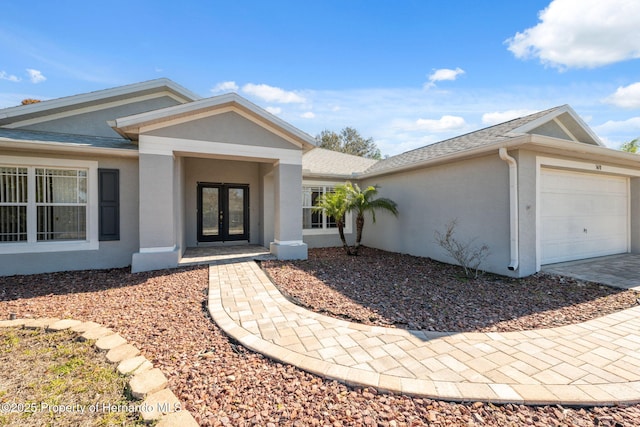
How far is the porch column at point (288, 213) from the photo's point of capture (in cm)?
880

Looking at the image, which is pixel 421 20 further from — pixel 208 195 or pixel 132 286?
pixel 132 286

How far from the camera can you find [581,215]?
8344 mm

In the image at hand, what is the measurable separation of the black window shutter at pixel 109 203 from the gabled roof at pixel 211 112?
4.19ft

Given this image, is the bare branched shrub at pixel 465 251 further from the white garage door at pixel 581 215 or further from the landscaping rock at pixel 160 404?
the landscaping rock at pixel 160 404

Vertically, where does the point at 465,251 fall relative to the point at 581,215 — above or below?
below

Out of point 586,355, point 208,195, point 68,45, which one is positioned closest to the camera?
point 586,355

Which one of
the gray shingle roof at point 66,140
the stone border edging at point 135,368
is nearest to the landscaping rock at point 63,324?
the stone border edging at point 135,368

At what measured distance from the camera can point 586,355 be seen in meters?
3.33

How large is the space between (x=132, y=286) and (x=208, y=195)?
5856 millimetres

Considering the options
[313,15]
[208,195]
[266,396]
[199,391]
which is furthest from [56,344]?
[313,15]

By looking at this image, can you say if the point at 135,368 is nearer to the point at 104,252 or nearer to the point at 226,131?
the point at 104,252

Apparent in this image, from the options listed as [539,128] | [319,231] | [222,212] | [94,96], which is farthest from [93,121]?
[539,128]

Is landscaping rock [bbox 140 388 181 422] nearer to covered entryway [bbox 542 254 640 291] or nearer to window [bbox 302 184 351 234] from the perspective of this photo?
covered entryway [bbox 542 254 640 291]

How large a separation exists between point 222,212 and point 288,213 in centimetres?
421
